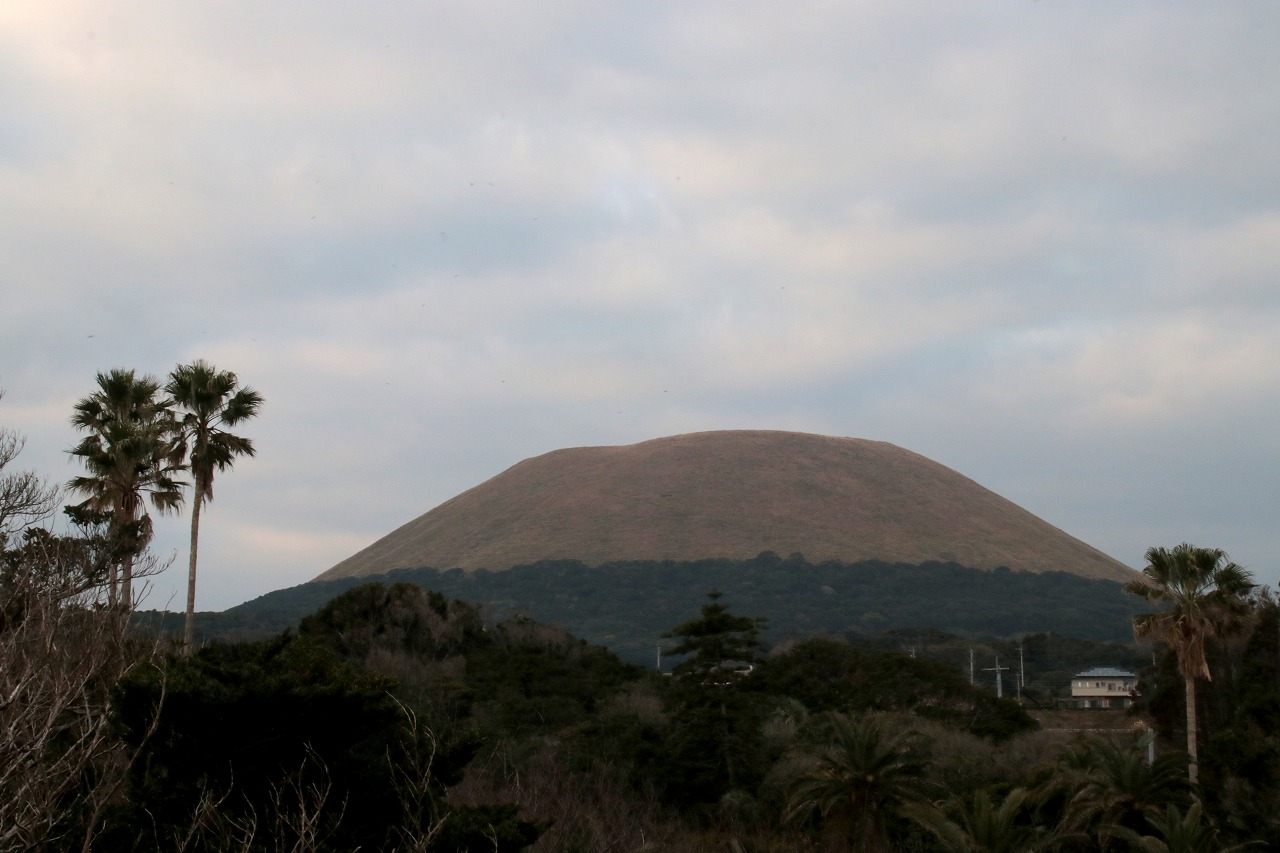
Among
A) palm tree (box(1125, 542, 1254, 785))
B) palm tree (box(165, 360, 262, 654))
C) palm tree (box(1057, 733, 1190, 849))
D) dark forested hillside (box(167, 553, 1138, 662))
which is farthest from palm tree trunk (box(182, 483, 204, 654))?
dark forested hillside (box(167, 553, 1138, 662))

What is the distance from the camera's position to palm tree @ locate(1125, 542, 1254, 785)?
4119 cm

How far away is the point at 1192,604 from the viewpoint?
136ft

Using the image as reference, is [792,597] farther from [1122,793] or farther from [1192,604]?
[1122,793]

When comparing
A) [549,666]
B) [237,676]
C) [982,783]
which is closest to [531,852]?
[237,676]

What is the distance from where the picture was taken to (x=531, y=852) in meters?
20.9

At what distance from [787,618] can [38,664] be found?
160 meters

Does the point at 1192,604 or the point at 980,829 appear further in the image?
the point at 1192,604

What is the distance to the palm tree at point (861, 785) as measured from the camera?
33.8 meters

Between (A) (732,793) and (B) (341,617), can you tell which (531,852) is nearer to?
(A) (732,793)

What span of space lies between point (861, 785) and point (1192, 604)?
15194mm

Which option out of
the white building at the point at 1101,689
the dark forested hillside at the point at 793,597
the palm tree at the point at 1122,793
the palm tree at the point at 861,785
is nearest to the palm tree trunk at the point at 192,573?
the palm tree at the point at 861,785

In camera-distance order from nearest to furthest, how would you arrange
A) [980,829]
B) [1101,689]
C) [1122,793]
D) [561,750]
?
[980,829] < [1122,793] < [561,750] < [1101,689]

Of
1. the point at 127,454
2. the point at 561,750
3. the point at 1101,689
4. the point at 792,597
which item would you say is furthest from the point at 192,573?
the point at 792,597

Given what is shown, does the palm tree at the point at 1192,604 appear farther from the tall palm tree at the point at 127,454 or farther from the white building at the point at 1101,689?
the white building at the point at 1101,689
